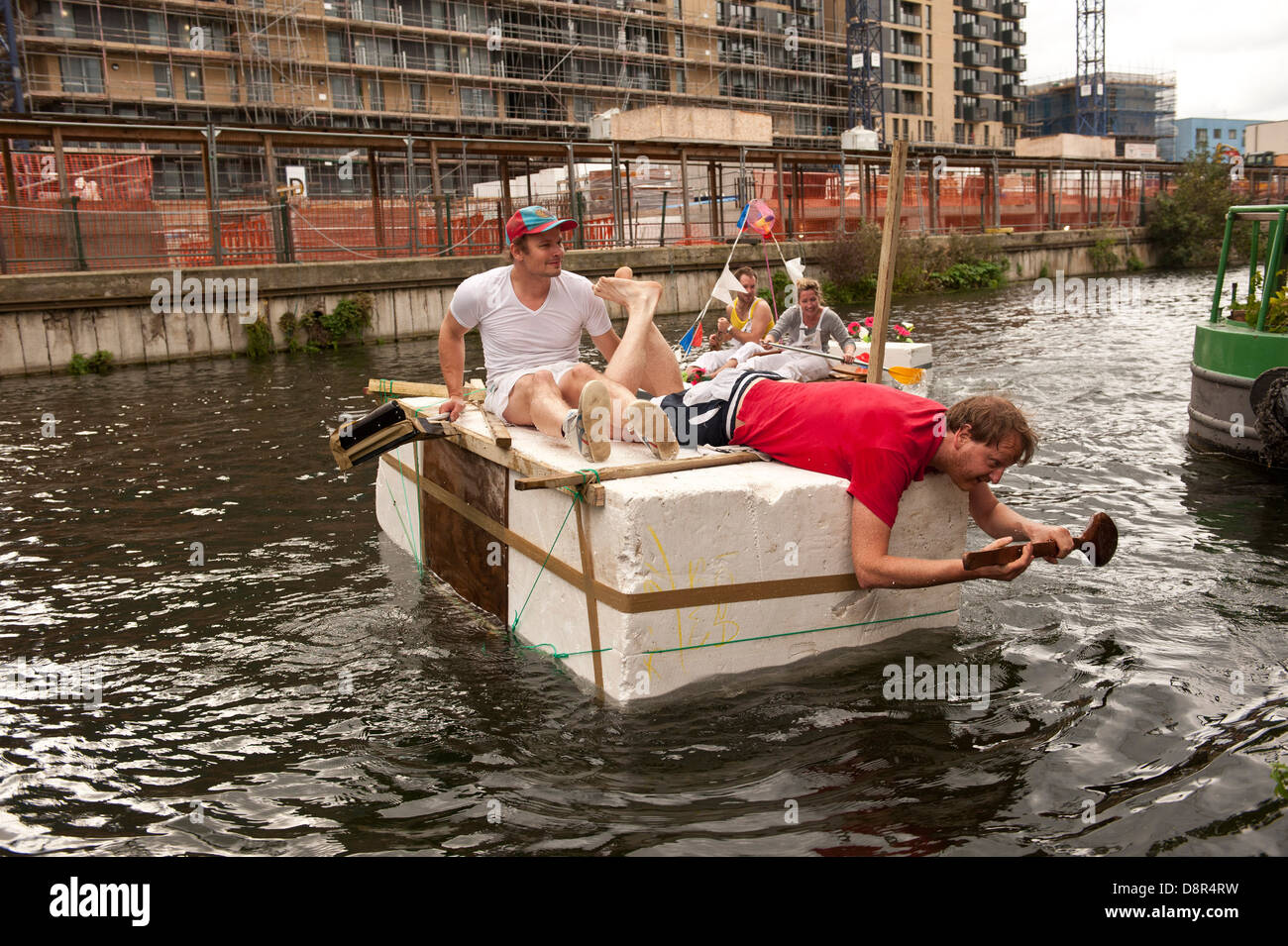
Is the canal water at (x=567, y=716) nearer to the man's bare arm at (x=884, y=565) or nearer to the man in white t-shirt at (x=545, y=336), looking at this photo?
the man's bare arm at (x=884, y=565)

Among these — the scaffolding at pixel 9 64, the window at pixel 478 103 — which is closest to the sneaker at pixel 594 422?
the scaffolding at pixel 9 64

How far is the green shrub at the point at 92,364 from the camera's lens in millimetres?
19547

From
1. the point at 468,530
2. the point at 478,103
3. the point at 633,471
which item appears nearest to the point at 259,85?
the point at 478,103

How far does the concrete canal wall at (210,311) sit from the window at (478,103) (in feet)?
115

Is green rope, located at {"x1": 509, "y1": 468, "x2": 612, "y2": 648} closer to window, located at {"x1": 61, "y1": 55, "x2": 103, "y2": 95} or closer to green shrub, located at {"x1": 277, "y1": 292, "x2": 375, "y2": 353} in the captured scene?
green shrub, located at {"x1": 277, "y1": 292, "x2": 375, "y2": 353}

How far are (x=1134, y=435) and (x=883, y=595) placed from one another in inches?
306

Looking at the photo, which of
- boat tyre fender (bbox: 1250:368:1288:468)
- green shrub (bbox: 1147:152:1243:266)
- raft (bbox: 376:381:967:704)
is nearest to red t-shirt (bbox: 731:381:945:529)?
raft (bbox: 376:381:967:704)

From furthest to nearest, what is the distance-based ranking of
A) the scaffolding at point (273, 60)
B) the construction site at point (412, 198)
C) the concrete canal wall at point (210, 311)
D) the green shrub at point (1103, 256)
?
the scaffolding at point (273, 60), the green shrub at point (1103, 256), the construction site at point (412, 198), the concrete canal wall at point (210, 311)

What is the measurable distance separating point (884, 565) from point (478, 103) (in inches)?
2372

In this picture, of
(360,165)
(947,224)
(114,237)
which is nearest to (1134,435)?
(114,237)

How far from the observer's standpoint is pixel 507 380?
263 inches
